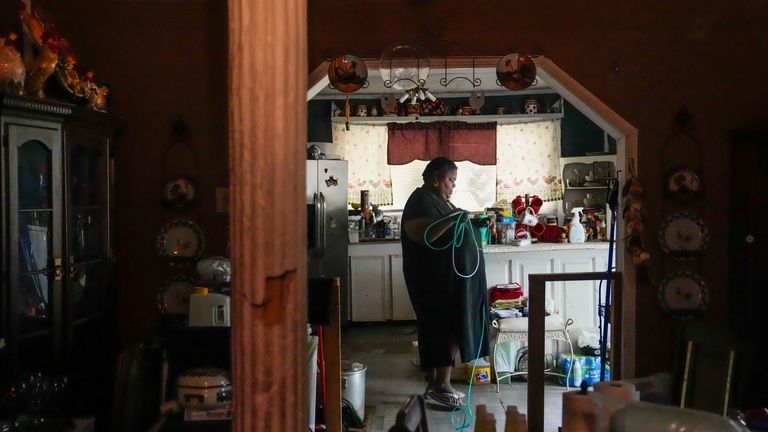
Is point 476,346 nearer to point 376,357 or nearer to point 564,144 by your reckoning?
point 376,357

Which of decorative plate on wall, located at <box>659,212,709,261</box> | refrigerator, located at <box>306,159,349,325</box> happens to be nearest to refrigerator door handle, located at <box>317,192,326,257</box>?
refrigerator, located at <box>306,159,349,325</box>

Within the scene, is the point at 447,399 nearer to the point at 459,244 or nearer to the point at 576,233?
the point at 459,244

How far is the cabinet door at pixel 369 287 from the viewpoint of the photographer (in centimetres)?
688

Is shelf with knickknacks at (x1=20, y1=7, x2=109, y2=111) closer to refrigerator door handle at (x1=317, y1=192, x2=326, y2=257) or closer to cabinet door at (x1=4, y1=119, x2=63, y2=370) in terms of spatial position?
cabinet door at (x1=4, y1=119, x2=63, y2=370)

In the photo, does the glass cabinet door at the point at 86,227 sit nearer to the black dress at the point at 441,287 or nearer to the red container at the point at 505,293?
the black dress at the point at 441,287

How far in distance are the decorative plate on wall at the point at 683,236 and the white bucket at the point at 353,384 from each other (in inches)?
79.2

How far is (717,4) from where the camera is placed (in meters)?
3.89

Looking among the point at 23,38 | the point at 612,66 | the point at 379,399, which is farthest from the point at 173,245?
the point at 612,66

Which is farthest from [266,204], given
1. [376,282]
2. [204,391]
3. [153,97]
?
[376,282]

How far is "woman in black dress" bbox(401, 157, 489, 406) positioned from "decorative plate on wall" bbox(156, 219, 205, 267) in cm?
143

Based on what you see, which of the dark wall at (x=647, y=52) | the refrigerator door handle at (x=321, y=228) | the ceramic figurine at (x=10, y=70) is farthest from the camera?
the refrigerator door handle at (x=321, y=228)

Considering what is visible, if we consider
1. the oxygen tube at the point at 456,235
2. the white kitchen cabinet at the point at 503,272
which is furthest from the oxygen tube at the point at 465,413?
the white kitchen cabinet at the point at 503,272

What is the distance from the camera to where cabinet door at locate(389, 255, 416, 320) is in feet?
22.7

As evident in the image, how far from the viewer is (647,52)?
12.7ft
